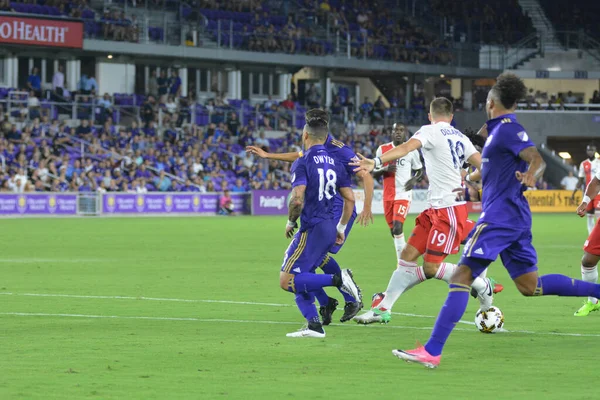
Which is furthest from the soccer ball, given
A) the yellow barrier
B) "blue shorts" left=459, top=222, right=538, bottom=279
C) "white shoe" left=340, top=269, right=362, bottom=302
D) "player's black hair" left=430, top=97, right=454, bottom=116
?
the yellow barrier

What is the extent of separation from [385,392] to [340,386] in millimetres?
371

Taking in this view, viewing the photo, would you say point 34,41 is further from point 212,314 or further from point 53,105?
point 212,314

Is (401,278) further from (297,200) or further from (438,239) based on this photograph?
(297,200)

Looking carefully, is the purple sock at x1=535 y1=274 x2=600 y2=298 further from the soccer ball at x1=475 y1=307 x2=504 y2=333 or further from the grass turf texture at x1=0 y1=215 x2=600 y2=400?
the soccer ball at x1=475 y1=307 x2=504 y2=333

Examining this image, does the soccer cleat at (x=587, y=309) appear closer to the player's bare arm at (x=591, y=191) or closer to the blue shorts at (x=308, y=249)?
the player's bare arm at (x=591, y=191)

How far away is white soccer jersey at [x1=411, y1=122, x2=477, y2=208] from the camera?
1141cm

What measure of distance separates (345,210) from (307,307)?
1272 mm

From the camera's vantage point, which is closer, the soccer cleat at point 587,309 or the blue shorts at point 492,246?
the blue shorts at point 492,246

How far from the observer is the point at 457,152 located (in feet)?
37.7

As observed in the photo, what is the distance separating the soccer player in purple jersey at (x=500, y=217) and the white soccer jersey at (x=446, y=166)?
7.15 ft

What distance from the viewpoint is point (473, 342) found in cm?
1026

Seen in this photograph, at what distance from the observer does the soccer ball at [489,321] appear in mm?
10805

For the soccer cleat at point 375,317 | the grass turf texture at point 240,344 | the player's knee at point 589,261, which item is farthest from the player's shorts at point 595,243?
the soccer cleat at point 375,317

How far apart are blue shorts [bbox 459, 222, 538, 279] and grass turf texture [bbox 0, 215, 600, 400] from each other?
2.79 feet
